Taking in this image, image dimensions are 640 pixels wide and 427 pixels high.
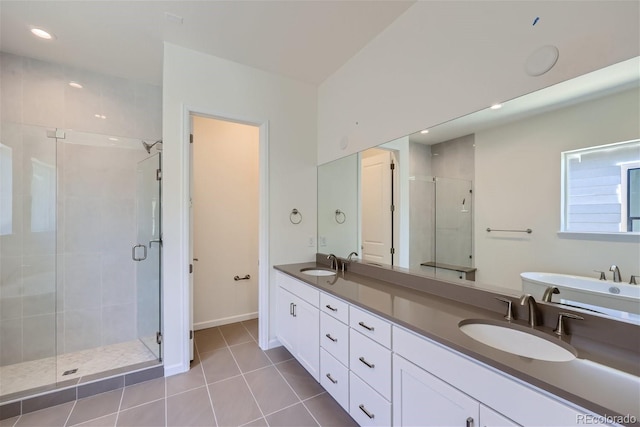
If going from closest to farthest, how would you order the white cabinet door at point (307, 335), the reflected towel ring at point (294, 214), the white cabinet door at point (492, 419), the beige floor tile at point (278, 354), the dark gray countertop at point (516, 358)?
the dark gray countertop at point (516, 358)
the white cabinet door at point (492, 419)
the white cabinet door at point (307, 335)
the beige floor tile at point (278, 354)
the reflected towel ring at point (294, 214)

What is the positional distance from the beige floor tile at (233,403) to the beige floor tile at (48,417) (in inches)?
36.4

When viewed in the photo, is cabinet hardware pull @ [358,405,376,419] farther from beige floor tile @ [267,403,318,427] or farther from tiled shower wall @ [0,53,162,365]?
tiled shower wall @ [0,53,162,365]

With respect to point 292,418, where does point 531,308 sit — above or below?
above

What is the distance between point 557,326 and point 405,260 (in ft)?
3.45

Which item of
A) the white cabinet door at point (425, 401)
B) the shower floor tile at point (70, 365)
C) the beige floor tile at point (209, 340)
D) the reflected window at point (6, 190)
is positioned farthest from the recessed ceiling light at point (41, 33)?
the white cabinet door at point (425, 401)

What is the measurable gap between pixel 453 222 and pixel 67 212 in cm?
345

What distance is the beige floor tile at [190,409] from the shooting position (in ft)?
5.57

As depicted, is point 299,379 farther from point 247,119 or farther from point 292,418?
point 247,119

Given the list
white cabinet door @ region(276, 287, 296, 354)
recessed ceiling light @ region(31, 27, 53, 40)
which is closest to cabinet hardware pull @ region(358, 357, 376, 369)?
white cabinet door @ region(276, 287, 296, 354)

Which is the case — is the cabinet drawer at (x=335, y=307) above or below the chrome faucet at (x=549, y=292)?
below

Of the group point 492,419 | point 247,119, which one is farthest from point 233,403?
point 247,119

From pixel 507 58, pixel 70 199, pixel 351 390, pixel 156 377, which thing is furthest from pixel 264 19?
pixel 156 377

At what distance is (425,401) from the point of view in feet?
3.77

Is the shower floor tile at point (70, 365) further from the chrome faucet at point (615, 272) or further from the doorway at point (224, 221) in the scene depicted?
the chrome faucet at point (615, 272)
